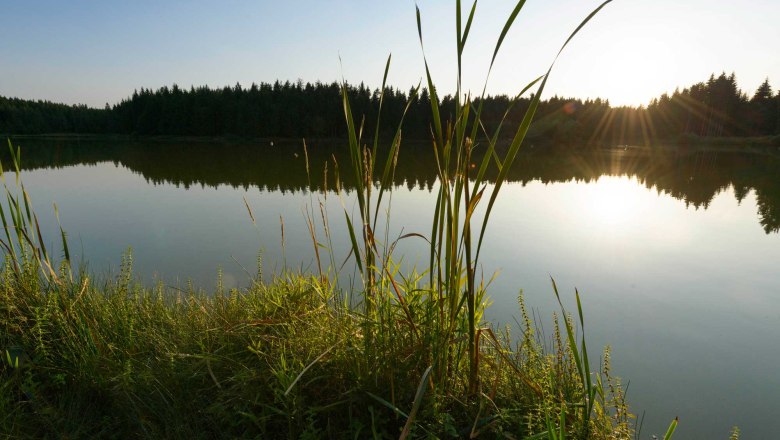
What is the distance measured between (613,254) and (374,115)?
42.6 metres

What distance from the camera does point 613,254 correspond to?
641 centimetres

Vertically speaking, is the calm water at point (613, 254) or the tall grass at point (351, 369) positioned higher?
the tall grass at point (351, 369)

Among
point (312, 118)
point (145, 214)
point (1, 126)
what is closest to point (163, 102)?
point (312, 118)

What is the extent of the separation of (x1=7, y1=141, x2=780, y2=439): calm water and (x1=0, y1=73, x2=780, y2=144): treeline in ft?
115

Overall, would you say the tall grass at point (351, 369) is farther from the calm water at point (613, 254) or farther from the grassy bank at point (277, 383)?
the calm water at point (613, 254)

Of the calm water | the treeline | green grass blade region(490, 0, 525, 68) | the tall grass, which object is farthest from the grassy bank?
the treeline

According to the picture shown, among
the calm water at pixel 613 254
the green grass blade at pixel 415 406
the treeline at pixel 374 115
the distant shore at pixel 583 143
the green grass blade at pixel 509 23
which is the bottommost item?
the calm water at pixel 613 254

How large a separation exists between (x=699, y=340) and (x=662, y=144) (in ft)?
188

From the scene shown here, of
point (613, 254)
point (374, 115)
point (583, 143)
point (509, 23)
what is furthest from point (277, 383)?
point (583, 143)

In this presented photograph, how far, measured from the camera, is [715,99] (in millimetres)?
47562

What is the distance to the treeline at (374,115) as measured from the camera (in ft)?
155

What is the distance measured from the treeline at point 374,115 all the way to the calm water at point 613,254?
35.0 metres

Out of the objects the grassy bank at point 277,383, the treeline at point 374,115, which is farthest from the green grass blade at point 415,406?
the treeline at point 374,115

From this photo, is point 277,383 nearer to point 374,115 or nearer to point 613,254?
point 613,254
